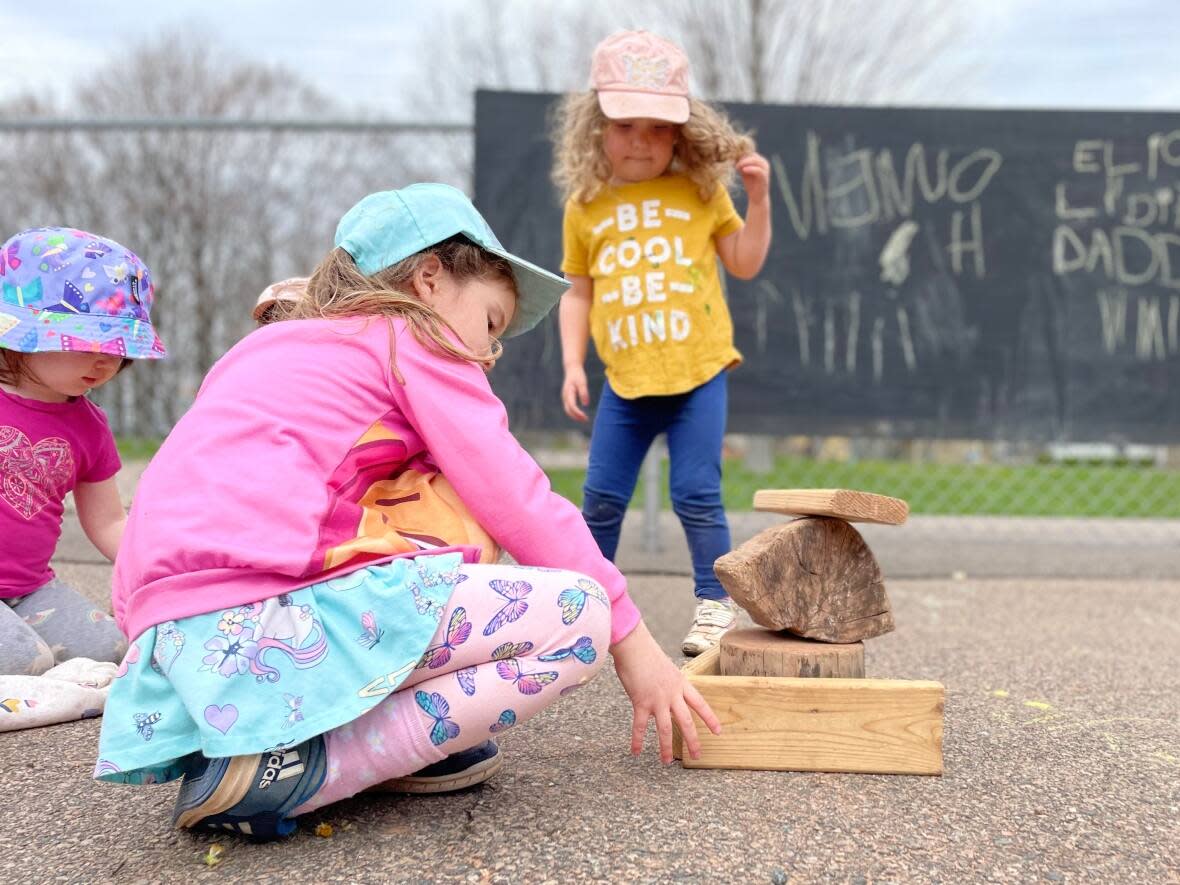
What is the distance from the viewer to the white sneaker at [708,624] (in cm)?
277

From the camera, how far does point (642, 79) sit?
10.00ft

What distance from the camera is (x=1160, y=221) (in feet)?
16.5

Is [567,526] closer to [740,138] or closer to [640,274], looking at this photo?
[640,274]

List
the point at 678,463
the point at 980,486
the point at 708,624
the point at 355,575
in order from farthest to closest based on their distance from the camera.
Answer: the point at 980,486, the point at 678,463, the point at 708,624, the point at 355,575

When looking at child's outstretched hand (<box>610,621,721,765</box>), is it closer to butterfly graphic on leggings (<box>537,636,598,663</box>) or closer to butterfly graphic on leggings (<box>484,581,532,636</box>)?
butterfly graphic on leggings (<box>537,636,598,663</box>)

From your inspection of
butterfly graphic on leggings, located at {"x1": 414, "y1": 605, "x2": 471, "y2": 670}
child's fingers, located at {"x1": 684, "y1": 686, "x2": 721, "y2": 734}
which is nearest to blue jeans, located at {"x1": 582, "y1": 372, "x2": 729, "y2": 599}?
child's fingers, located at {"x1": 684, "y1": 686, "x2": 721, "y2": 734}

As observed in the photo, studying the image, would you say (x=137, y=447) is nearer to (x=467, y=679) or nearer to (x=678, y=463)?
(x=678, y=463)

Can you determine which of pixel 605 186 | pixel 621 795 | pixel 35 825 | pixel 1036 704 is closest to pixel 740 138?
pixel 605 186

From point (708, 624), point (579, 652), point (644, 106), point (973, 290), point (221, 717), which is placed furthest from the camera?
point (973, 290)

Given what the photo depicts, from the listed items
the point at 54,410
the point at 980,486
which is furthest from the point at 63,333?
the point at 980,486

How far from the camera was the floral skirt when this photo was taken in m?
1.46

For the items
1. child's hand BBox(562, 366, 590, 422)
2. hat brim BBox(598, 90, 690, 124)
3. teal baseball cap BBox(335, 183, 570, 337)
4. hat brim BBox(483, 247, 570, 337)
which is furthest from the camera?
child's hand BBox(562, 366, 590, 422)

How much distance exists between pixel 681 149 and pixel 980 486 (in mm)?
8017

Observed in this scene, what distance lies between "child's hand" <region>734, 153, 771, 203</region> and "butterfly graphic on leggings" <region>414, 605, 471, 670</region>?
6.01ft
